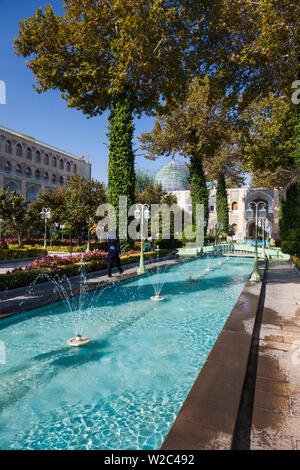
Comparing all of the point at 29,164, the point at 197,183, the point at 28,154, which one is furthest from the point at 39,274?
the point at 28,154

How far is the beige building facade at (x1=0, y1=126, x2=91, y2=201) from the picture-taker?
141 feet

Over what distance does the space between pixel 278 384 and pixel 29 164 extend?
51623 mm

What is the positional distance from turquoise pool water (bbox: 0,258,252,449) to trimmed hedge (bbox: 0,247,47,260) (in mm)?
12452

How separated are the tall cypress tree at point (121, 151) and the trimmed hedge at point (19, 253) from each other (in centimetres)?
749

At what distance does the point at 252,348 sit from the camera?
4.70 meters

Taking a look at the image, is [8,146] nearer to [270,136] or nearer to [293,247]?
[270,136]

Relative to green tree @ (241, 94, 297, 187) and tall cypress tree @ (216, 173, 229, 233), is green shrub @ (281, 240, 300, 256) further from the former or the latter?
tall cypress tree @ (216, 173, 229, 233)

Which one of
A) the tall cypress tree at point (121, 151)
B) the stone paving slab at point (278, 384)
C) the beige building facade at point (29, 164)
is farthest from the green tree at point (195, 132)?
the stone paving slab at point (278, 384)

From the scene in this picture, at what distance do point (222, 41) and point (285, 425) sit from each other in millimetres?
14863

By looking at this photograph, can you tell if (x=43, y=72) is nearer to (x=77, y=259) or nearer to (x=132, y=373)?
(x=77, y=259)

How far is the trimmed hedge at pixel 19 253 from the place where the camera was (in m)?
18.2

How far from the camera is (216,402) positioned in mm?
3010

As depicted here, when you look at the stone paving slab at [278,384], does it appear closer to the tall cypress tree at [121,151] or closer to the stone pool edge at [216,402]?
the stone pool edge at [216,402]
